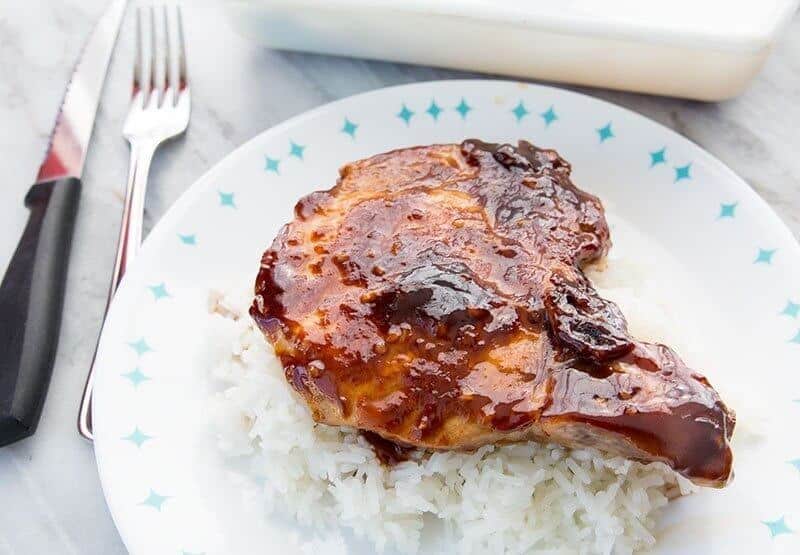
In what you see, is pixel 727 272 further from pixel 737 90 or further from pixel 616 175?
pixel 737 90

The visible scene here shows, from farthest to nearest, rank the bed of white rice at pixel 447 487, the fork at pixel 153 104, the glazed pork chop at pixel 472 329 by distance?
the fork at pixel 153 104 → the bed of white rice at pixel 447 487 → the glazed pork chop at pixel 472 329

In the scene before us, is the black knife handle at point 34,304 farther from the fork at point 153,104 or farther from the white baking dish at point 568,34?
the white baking dish at point 568,34

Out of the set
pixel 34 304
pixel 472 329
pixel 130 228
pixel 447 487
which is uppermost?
pixel 472 329

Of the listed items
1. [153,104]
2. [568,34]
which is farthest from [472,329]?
[153,104]

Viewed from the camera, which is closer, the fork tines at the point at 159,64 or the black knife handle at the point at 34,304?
the black knife handle at the point at 34,304

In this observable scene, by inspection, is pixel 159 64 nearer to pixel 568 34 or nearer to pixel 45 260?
pixel 45 260

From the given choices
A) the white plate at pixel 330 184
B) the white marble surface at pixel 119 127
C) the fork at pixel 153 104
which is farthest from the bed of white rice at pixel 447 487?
the fork at pixel 153 104

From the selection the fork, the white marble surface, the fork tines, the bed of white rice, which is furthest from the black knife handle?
the bed of white rice
